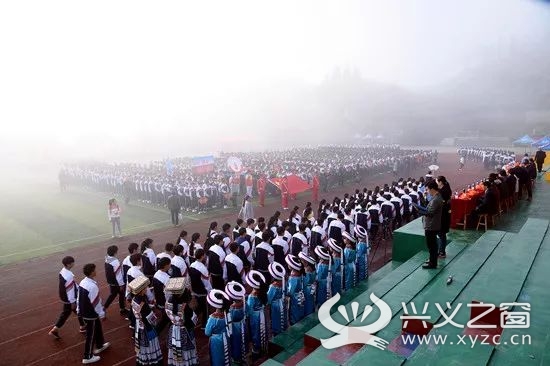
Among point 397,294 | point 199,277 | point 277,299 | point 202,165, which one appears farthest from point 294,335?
point 202,165

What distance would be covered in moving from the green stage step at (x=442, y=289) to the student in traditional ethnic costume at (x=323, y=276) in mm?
1801

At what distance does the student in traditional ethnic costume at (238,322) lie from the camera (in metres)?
5.64

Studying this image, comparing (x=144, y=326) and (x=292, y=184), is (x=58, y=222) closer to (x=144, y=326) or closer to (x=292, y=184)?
(x=292, y=184)

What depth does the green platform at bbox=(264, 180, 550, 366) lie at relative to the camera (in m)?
4.20

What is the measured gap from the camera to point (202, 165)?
89.0 feet

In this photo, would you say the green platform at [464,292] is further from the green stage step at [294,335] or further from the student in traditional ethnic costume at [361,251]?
the student in traditional ethnic costume at [361,251]

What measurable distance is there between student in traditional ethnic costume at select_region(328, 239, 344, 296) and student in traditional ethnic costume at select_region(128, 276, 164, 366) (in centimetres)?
363

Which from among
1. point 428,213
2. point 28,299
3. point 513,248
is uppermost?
point 428,213

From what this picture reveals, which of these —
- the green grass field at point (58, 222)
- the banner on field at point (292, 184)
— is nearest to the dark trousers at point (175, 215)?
the green grass field at point (58, 222)

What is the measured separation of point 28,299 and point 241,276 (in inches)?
225

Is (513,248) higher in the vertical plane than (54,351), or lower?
higher

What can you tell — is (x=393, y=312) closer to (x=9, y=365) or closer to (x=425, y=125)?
(x=9, y=365)

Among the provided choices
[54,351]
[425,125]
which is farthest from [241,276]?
[425,125]

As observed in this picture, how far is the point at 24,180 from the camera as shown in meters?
34.1
